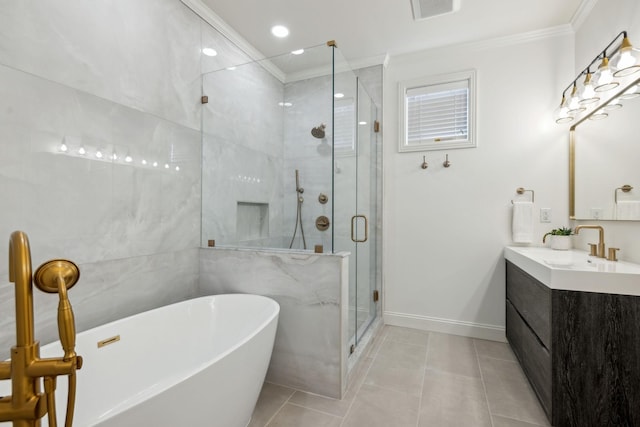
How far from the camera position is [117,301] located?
175cm

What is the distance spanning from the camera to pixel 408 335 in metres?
2.91

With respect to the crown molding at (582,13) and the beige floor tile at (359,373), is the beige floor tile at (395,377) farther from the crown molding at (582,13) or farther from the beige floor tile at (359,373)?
the crown molding at (582,13)

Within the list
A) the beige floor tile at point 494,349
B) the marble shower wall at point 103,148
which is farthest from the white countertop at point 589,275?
the marble shower wall at point 103,148

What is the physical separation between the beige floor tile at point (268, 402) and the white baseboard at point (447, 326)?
1.52 meters

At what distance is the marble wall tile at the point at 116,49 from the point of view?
4.53 ft

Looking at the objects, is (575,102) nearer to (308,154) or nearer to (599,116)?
(599,116)

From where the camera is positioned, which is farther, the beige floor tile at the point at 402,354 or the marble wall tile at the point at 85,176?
the beige floor tile at the point at 402,354

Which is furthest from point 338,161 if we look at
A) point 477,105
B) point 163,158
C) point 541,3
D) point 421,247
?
point 541,3

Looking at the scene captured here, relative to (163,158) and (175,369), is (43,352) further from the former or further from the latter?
(163,158)

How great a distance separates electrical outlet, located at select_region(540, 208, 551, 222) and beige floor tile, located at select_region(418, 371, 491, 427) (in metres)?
1.47

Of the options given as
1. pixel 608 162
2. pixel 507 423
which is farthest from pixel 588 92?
pixel 507 423

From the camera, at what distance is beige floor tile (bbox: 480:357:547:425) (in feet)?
5.79

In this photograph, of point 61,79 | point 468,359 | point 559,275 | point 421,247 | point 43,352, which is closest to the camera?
point 43,352

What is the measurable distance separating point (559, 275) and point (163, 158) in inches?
95.2
